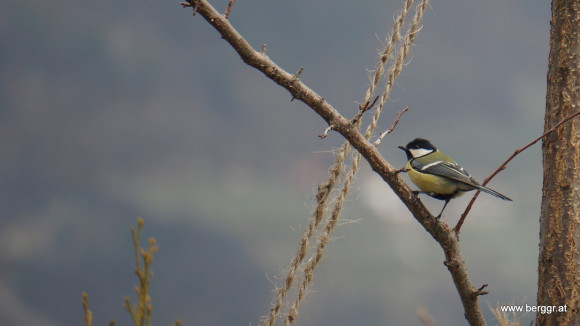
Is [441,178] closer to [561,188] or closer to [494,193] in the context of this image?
[494,193]

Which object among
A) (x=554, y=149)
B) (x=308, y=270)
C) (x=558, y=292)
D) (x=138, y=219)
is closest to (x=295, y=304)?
(x=308, y=270)

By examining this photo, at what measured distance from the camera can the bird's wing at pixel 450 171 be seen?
1937mm

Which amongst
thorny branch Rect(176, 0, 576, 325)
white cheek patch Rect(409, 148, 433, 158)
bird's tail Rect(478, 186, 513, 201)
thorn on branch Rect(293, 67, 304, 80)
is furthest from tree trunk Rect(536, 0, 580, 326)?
thorn on branch Rect(293, 67, 304, 80)

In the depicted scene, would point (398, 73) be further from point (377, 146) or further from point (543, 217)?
point (543, 217)

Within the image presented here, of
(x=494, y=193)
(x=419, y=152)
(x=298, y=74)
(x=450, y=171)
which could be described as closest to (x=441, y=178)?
(x=450, y=171)

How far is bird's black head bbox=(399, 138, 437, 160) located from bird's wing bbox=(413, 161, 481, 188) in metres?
0.24

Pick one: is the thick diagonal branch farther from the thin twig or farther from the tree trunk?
the tree trunk

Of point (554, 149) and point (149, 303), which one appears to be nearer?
point (149, 303)

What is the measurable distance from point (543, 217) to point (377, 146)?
0.53 m

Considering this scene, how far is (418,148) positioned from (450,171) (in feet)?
1.12

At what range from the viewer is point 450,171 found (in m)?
1.97

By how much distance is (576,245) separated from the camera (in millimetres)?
1671

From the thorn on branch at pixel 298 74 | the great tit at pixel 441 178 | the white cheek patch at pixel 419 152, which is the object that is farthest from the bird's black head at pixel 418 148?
the thorn on branch at pixel 298 74

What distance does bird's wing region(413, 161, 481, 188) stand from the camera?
194 centimetres
